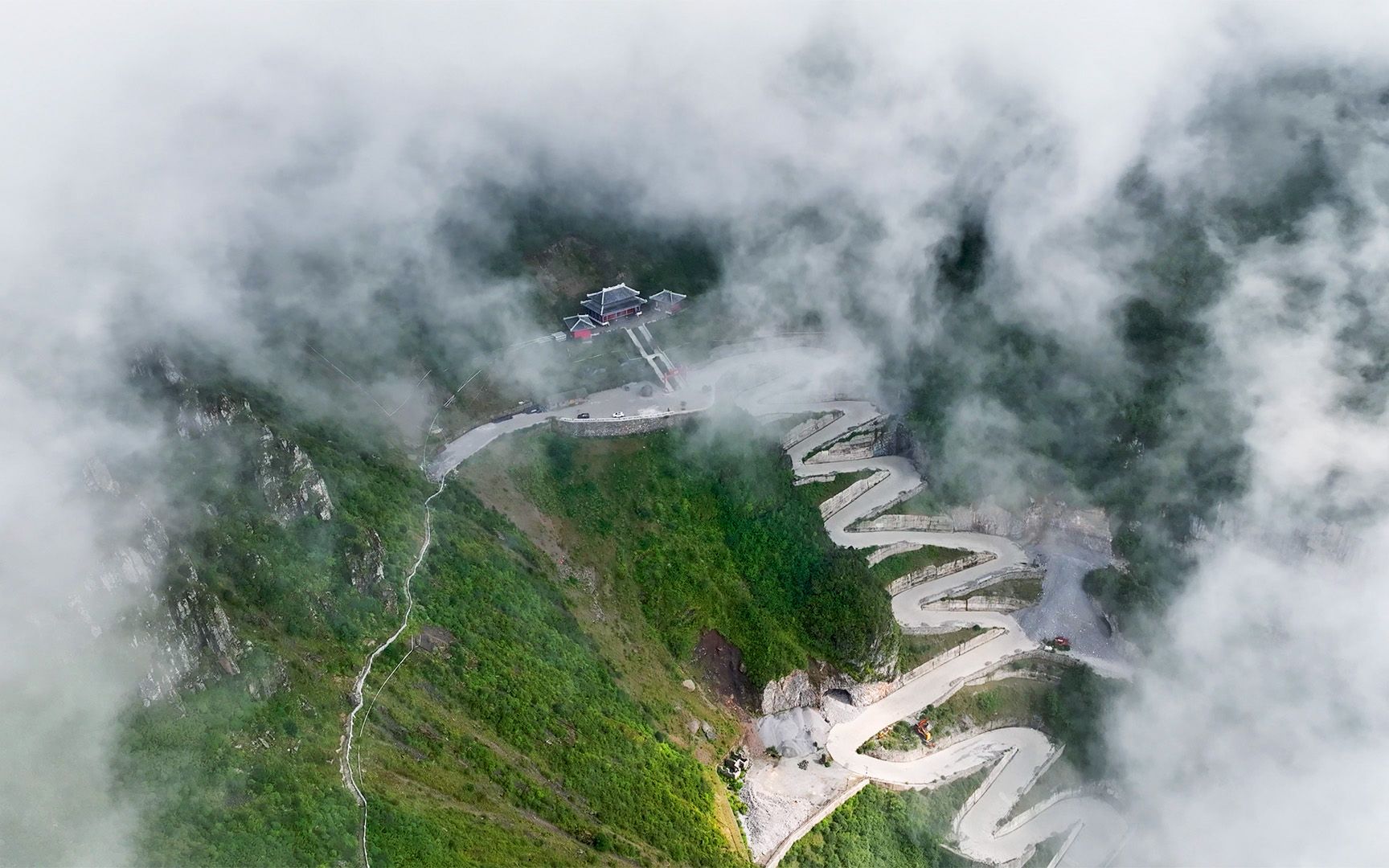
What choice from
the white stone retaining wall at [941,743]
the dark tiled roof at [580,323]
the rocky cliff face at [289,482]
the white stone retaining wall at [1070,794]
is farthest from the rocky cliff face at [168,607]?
the white stone retaining wall at [1070,794]

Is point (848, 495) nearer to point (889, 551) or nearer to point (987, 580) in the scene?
point (889, 551)

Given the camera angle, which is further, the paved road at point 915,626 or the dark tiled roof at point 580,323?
the dark tiled roof at point 580,323

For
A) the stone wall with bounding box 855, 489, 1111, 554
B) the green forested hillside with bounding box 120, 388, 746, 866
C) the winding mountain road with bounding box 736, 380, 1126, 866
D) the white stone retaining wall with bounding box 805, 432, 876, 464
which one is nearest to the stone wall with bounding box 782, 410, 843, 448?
the winding mountain road with bounding box 736, 380, 1126, 866

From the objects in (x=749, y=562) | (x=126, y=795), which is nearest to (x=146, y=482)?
(x=126, y=795)

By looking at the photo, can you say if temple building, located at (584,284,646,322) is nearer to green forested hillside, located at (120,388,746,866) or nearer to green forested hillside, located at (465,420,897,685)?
green forested hillside, located at (465,420,897,685)

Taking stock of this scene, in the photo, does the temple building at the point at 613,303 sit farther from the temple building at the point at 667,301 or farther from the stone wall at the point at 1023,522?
the stone wall at the point at 1023,522

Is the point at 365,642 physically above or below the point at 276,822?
above

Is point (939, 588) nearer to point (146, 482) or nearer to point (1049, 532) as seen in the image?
point (1049, 532)

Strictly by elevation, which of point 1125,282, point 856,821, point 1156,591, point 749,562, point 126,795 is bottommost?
point 126,795
